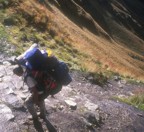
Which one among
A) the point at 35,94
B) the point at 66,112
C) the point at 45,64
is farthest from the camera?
the point at 66,112

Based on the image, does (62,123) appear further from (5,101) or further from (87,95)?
(87,95)

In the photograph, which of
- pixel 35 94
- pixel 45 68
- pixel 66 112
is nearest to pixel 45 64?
pixel 45 68

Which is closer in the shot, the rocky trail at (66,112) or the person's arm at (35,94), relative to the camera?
the person's arm at (35,94)

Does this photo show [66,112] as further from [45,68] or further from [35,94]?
[45,68]

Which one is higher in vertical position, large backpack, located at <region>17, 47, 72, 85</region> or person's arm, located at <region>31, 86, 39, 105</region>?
large backpack, located at <region>17, 47, 72, 85</region>

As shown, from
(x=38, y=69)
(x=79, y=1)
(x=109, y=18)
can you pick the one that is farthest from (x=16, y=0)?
(x=109, y=18)

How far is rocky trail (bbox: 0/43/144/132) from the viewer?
884cm

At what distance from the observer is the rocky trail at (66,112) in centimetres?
884

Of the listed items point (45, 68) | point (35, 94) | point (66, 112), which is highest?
point (45, 68)

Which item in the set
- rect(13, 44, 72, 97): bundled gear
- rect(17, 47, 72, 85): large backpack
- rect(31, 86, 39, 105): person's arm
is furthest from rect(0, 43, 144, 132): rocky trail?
rect(17, 47, 72, 85): large backpack

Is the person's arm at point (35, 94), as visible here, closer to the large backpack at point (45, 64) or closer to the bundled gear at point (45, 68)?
the bundled gear at point (45, 68)

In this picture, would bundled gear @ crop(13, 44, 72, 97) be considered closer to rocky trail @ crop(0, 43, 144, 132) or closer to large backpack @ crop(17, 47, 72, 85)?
large backpack @ crop(17, 47, 72, 85)

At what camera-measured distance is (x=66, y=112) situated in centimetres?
1009

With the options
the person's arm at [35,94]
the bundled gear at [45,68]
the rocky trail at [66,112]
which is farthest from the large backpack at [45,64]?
the rocky trail at [66,112]
